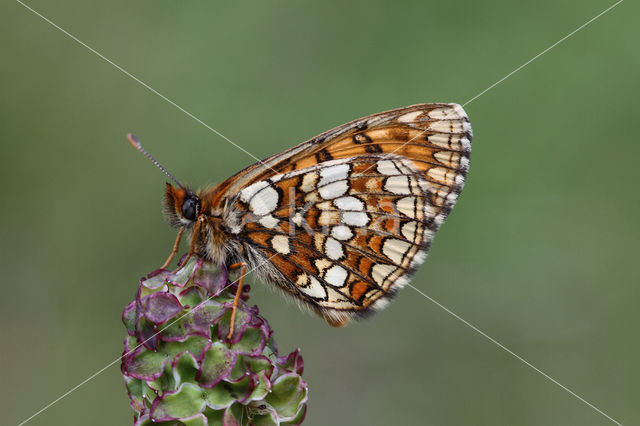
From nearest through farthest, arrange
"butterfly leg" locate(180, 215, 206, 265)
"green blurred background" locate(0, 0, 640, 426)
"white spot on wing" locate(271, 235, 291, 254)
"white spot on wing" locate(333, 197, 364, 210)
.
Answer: "butterfly leg" locate(180, 215, 206, 265) → "white spot on wing" locate(271, 235, 291, 254) → "white spot on wing" locate(333, 197, 364, 210) → "green blurred background" locate(0, 0, 640, 426)

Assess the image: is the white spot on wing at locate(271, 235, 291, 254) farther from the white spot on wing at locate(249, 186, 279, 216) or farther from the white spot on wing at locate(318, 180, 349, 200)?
the white spot on wing at locate(318, 180, 349, 200)

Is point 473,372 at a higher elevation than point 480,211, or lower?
lower

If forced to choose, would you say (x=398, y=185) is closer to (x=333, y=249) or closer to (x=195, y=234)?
(x=333, y=249)

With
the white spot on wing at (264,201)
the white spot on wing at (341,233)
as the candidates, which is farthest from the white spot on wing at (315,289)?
the white spot on wing at (264,201)

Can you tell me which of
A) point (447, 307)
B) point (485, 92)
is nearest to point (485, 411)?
point (447, 307)

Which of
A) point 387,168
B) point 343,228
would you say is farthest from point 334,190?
point 387,168

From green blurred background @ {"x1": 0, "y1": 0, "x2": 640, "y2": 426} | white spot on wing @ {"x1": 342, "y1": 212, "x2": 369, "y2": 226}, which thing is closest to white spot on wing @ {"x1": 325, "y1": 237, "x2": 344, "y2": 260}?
white spot on wing @ {"x1": 342, "y1": 212, "x2": 369, "y2": 226}

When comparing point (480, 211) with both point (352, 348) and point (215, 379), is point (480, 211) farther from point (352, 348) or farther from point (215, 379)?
point (215, 379)

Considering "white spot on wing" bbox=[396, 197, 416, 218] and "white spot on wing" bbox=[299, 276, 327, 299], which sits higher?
"white spot on wing" bbox=[396, 197, 416, 218]
